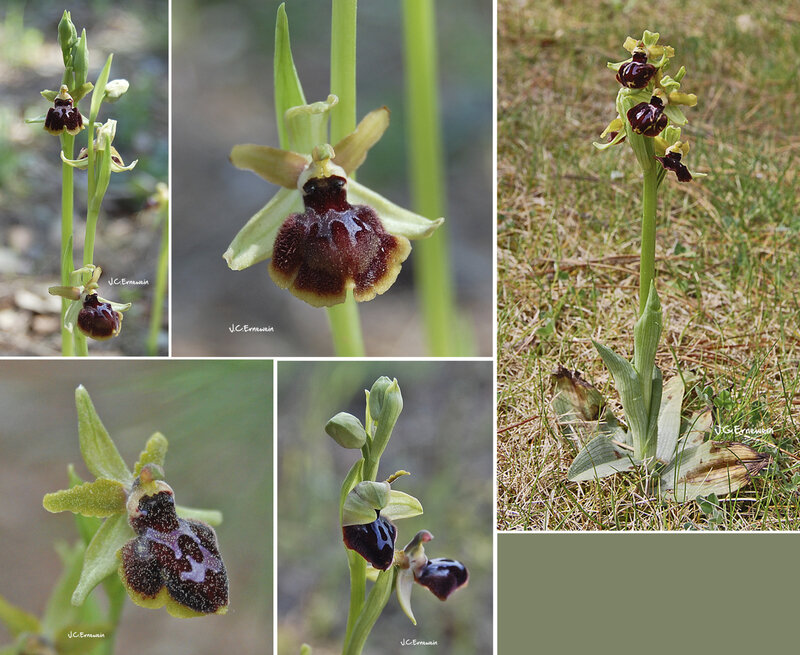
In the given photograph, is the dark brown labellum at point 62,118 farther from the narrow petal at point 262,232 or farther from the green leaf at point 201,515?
the green leaf at point 201,515

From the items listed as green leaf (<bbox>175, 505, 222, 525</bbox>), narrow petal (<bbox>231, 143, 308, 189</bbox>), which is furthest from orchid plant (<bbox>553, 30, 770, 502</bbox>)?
green leaf (<bbox>175, 505, 222, 525</bbox>)

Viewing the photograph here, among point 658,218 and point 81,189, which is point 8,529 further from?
point 658,218

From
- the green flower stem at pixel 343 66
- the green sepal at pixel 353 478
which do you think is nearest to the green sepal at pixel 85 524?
the green sepal at pixel 353 478

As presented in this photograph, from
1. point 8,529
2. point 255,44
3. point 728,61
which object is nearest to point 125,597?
point 8,529

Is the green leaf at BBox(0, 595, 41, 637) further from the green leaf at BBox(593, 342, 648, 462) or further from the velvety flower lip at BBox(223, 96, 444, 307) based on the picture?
the green leaf at BBox(593, 342, 648, 462)

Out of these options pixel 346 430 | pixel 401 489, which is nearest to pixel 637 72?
pixel 346 430
